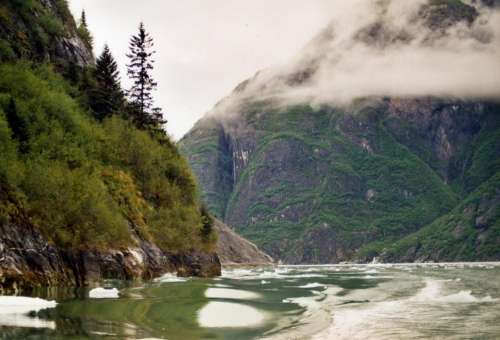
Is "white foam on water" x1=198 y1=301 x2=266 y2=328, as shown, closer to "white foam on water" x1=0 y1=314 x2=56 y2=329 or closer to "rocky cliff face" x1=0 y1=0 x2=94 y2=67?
"white foam on water" x1=0 y1=314 x2=56 y2=329

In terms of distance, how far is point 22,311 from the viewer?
3284 centimetres

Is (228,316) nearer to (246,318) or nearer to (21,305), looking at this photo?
(246,318)

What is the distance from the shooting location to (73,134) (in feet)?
234

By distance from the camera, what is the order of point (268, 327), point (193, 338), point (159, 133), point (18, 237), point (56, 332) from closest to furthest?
point (56, 332) → point (193, 338) → point (268, 327) → point (18, 237) → point (159, 133)

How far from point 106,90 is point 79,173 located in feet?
130

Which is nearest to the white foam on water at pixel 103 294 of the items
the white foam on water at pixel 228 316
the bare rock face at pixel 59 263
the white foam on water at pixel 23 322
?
the bare rock face at pixel 59 263

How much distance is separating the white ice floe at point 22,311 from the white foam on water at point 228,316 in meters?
8.83

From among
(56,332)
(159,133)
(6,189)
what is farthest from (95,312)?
(159,133)

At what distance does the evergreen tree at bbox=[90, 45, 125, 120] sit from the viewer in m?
95.1

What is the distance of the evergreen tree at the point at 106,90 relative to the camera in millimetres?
95062

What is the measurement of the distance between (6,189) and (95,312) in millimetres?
17531

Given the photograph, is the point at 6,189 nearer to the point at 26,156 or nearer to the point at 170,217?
the point at 26,156

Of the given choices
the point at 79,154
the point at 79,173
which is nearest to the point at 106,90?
the point at 79,154

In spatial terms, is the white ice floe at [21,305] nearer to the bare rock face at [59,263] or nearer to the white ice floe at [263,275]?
the bare rock face at [59,263]
